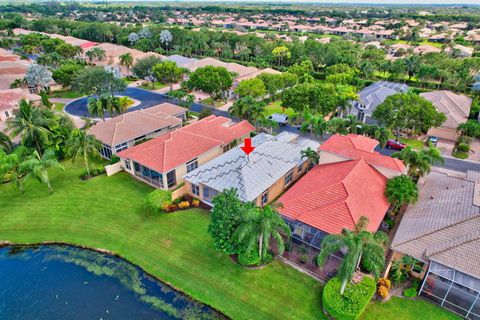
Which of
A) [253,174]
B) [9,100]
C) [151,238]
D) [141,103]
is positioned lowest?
[151,238]

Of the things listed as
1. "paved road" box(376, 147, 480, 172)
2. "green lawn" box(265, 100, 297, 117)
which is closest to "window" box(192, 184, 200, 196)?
"green lawn" box(265, 100, 297, 117)

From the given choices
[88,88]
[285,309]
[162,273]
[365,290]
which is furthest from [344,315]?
[88,88]

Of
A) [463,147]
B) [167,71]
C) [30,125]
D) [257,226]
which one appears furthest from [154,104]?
[463,147]

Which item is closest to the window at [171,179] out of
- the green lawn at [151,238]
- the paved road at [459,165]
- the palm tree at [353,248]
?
the green lawn at [151,238]

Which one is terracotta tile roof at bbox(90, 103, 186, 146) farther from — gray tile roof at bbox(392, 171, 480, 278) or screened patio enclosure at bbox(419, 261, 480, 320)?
screened patio enclosure at bbox(419, 261, 480, 320)

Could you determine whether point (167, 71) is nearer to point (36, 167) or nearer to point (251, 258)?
point (36, 167)

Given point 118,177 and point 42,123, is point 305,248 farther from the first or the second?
point 42,123
